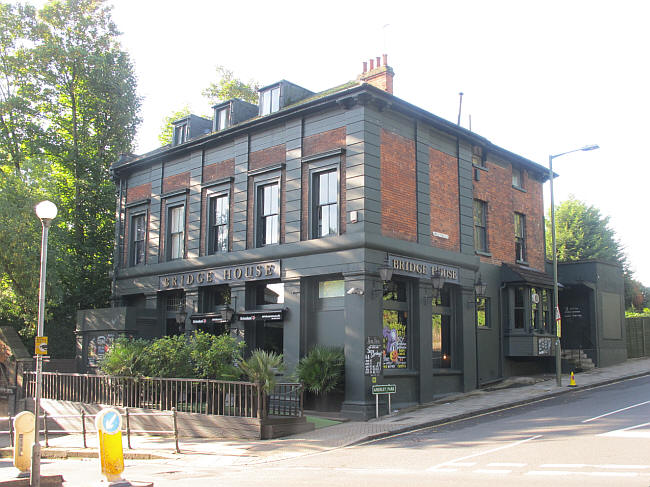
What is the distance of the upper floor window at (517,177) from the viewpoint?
2767 centimetres

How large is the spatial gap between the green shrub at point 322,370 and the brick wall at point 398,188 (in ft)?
13.4

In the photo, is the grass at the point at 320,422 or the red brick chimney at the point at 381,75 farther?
the red brick chimney at the point at 381,75

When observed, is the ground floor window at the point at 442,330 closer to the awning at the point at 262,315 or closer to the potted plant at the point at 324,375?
the potted plant at the point at 324,375

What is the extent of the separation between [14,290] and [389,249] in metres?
16.3

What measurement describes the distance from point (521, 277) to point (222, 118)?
13233mm

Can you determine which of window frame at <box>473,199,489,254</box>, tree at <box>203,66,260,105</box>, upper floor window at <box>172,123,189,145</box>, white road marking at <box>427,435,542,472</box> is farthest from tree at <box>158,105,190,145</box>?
white road marking at <box>427,435,542,472</box>

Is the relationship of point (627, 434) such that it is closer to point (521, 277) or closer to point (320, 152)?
point (521, 277)

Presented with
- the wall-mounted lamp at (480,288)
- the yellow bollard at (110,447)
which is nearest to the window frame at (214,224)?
the wall-mounted lamp at (480,288)

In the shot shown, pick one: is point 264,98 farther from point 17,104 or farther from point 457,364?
point 17,104

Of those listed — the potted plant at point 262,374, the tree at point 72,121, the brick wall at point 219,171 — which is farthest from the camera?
the tree at point 72,121

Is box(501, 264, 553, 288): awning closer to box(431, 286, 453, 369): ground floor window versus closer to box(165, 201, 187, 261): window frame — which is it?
box(431, 286, 453, 369): ground floor window

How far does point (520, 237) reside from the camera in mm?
27375

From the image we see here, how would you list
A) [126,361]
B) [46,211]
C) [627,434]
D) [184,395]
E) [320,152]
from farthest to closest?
[320,152]
[126,361]
[184,395]
[627,434]
[46,211]

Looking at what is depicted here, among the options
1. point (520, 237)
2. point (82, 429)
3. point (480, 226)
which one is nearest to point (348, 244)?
point (480, 226)
